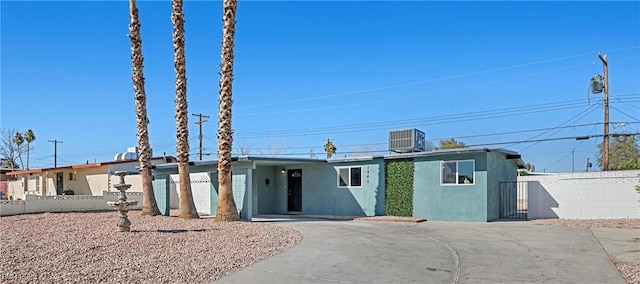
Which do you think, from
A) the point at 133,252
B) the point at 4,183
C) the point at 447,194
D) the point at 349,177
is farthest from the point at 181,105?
the point at 4,183

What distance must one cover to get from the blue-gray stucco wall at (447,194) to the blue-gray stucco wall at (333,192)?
163cm

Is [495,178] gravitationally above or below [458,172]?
below

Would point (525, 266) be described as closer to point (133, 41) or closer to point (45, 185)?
point (133, 41)

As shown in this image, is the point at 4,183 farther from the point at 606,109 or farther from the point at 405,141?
the point at 606,109

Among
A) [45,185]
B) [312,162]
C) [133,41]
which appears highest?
[133,41]

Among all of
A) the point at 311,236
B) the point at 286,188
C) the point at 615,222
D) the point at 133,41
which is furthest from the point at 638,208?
the point at 133,41

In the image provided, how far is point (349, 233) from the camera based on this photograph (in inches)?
485

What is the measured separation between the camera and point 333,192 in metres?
20.2

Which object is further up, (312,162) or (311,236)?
(312,162)

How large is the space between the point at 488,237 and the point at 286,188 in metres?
11.9

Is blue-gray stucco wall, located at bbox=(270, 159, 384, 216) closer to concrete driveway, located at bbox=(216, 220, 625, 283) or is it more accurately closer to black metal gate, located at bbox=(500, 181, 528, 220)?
black metal gate, located at bbox=(500, 181, 528, 220)

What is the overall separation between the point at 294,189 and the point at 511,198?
9473 mm

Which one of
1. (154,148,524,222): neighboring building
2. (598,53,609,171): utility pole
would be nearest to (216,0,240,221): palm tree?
(154,148,524,222): neighboring building

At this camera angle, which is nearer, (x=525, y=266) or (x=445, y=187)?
(x=525, y=266)
